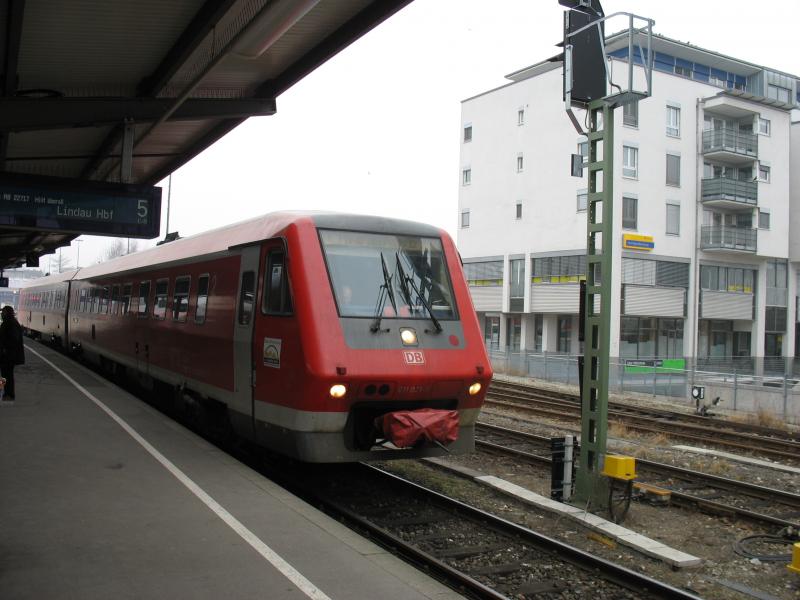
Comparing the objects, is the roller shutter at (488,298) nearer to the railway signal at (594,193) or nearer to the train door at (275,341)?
the railway signal at (594,193)

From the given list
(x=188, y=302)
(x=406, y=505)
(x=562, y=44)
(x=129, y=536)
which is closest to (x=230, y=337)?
(x=188, y=302)

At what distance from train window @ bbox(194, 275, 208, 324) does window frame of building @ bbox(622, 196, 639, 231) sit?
29430mm

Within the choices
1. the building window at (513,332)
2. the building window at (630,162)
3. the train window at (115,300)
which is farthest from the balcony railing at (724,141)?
the train window at (115,300)

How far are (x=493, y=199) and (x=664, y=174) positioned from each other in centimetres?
909

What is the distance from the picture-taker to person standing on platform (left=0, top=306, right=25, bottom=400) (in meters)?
12.0

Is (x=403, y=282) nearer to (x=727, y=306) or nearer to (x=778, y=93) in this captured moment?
(x=727, y=306)

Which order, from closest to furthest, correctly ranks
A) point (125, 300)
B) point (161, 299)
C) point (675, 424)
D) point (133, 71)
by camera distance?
point (133, 71) → point (161, 299) → point (125, 300) → point (675, 424)

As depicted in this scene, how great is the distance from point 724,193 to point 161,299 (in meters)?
34.3

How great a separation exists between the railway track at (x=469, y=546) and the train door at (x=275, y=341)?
50.5 inches

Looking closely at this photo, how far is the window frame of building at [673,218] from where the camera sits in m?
37.8

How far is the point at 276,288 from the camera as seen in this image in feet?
26.0

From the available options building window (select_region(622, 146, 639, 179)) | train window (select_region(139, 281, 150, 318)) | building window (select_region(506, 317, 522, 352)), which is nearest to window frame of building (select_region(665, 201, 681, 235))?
building window (select_region(622, 146, 639, 179))

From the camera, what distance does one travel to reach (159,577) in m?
4.88

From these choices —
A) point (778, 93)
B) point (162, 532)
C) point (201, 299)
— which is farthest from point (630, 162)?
point (162, 532)
